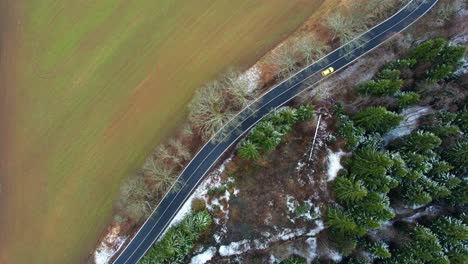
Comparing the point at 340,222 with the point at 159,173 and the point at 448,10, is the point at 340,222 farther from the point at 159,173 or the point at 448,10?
the point at 448,10

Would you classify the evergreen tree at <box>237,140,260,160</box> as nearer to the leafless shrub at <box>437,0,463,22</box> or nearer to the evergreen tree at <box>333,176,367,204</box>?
the evergreen tree at <box>333,176,367,204</box>

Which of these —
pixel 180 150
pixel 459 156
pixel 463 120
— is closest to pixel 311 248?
pixel 459 156

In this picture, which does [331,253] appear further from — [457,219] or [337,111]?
[337,111]

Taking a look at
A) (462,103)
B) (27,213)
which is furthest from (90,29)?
(462,103)

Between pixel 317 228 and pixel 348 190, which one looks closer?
pixel 348 190

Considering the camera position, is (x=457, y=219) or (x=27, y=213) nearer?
(x=457, y=219)

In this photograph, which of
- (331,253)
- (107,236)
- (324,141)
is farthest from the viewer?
(107,236)

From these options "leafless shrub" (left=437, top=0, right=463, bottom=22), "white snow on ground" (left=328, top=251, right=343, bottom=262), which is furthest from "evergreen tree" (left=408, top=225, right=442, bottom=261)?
"leafless shrub" (left=437, top=0, right=463, bottom=22)
